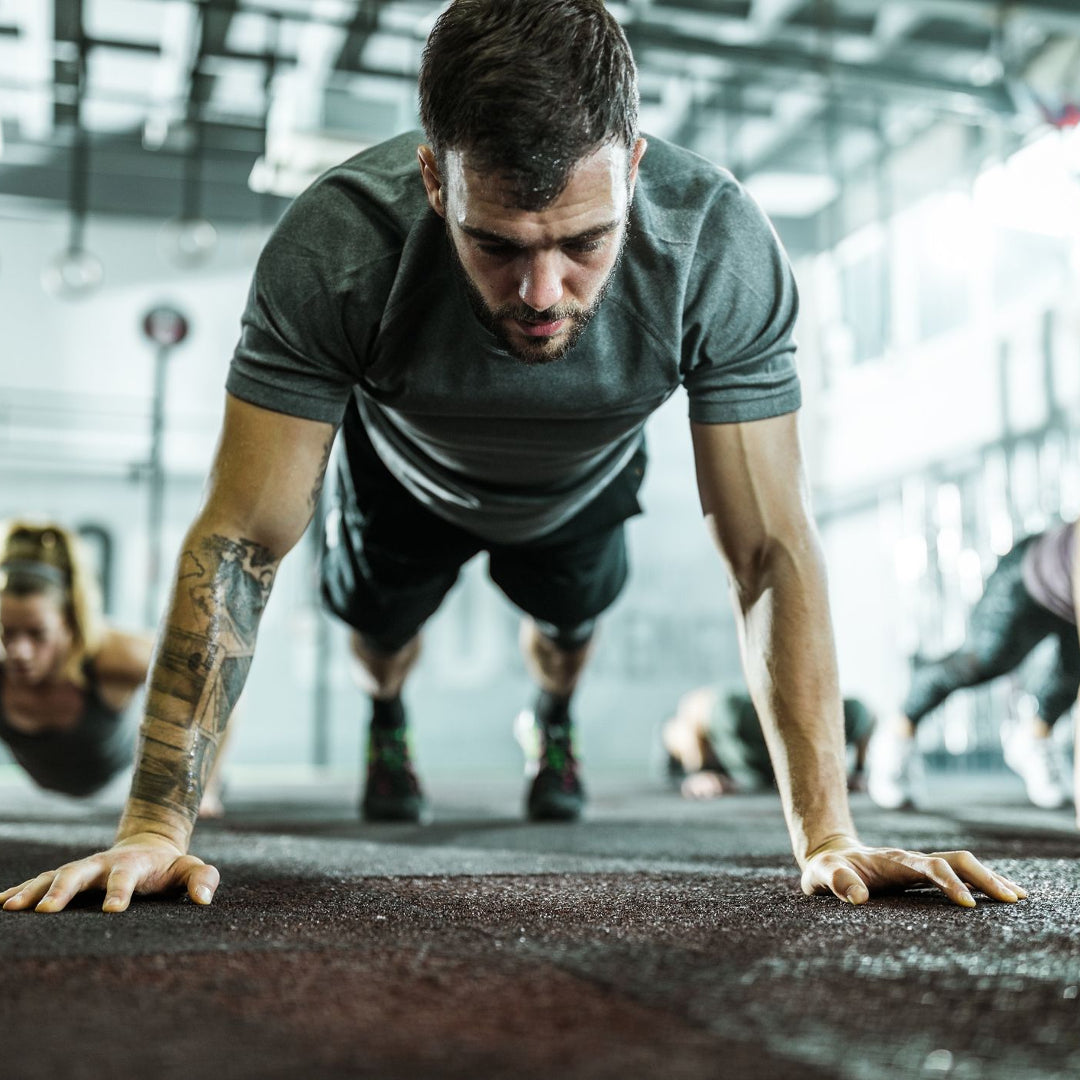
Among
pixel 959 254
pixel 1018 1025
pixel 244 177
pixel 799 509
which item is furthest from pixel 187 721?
pixel 244 177

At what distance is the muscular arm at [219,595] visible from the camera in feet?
3.99

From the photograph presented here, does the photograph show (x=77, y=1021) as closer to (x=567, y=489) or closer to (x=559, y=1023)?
(x=559, y=1023)

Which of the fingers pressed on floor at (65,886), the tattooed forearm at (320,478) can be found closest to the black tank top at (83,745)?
the tattooed forearm at (320,478)

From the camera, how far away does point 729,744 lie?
377cm

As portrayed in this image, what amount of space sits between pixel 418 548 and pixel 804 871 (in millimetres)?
885

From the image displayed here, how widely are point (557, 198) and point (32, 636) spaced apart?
2.16m

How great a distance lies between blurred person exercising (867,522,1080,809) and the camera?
2.81m

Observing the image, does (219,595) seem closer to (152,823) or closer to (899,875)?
(152,823)

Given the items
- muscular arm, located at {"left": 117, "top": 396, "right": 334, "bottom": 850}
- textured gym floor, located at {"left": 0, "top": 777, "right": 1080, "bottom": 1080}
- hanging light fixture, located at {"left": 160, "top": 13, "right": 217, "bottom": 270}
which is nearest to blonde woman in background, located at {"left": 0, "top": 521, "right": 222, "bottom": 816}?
textured gym floor, located at {"left": 0, "top": 777, "right": 1080, "bottom": 1080}

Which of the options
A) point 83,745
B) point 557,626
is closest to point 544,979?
point 557,626

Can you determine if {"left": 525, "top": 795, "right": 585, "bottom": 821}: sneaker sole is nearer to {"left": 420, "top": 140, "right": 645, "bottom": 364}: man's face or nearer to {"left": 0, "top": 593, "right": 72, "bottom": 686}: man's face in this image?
{"left": 0, "top": 593, "right": 72, "bottom": 686}: man's face

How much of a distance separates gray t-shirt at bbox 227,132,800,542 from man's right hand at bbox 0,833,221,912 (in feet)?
1.50

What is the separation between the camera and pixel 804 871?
1180 mm

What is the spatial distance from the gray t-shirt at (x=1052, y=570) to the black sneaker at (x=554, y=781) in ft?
3.89
